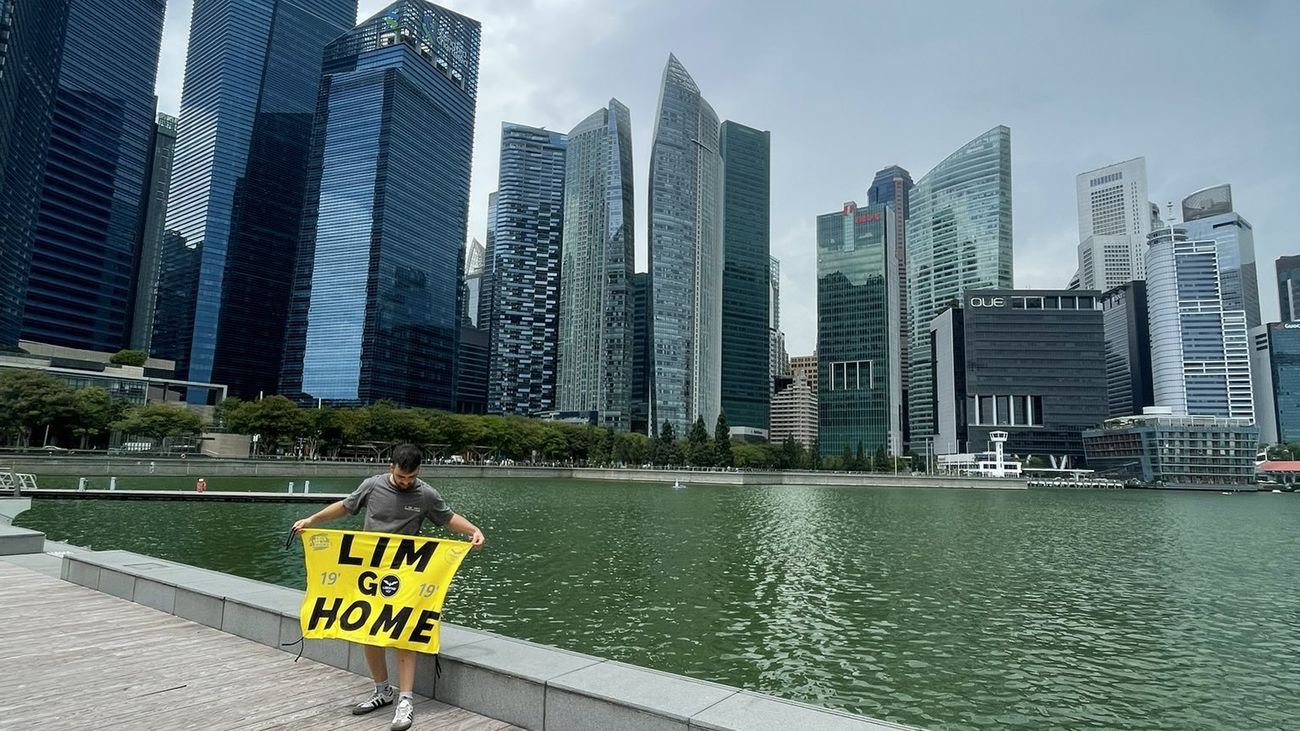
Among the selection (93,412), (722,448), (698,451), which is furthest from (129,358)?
(722,448)

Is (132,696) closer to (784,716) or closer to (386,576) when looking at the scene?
(386,576)

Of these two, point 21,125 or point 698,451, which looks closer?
point 21,125

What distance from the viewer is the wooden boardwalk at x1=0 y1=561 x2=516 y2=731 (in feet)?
20.2

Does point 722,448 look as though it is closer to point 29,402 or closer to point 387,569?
point 29,402

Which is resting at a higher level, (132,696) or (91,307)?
(91,307)

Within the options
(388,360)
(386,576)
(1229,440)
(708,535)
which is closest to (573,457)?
(388,360)

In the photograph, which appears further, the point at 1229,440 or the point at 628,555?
the point at 1229,440

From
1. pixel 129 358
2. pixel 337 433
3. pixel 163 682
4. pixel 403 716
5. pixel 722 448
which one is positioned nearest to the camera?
pixel 403 716

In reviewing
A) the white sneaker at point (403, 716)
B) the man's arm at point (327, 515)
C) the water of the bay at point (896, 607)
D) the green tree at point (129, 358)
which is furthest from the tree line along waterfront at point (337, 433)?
the white sneaker at point (403, 716)

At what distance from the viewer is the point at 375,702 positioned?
6.45m

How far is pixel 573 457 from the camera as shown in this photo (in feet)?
552

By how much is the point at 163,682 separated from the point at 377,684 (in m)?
2.49

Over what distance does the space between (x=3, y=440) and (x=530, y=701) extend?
419ft

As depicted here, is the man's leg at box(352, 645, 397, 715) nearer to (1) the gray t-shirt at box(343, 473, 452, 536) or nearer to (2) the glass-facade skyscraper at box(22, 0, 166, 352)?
(1) the gray t-shirt at box(343, 473, 452, 536)
